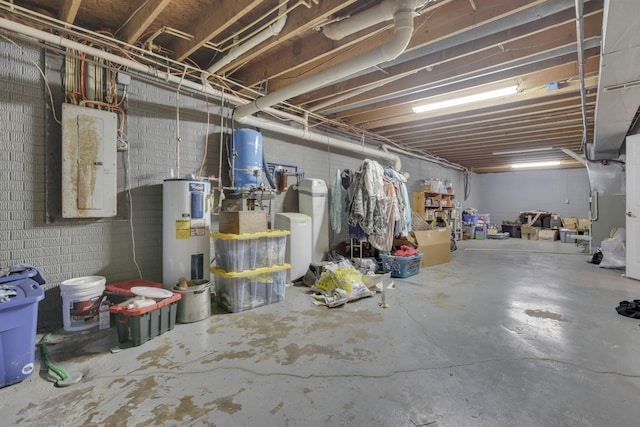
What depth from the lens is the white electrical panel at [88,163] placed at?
2.78 m

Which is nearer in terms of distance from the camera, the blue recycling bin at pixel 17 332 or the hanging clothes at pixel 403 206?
the blue recycling bin at pixel 17 332

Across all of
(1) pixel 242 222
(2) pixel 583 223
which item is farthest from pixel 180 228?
(2) pixel 583 223

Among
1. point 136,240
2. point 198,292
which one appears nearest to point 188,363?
point 198,292

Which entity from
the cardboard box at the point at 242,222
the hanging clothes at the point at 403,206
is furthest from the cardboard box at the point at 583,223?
the cardboard box at the point at 242,222

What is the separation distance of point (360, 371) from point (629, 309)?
3.13 metres

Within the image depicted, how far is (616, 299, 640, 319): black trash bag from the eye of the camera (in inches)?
116

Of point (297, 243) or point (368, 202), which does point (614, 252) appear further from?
point (297, 243)

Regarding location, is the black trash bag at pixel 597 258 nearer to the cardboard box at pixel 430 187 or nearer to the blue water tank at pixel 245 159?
the cardboard box at pixel 430 187

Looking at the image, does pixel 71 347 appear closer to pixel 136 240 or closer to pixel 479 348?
pixel 136 240

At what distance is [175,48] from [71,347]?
3.14m

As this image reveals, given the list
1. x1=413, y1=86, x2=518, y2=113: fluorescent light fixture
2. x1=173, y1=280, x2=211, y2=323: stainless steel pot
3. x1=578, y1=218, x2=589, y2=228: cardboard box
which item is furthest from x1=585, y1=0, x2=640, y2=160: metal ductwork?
x1=578, y1=218, x2=589, y2=228: cardboard box

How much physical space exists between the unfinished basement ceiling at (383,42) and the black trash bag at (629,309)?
2.42 m

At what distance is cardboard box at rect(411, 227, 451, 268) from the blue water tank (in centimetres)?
321

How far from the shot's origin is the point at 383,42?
2768 millimetres
